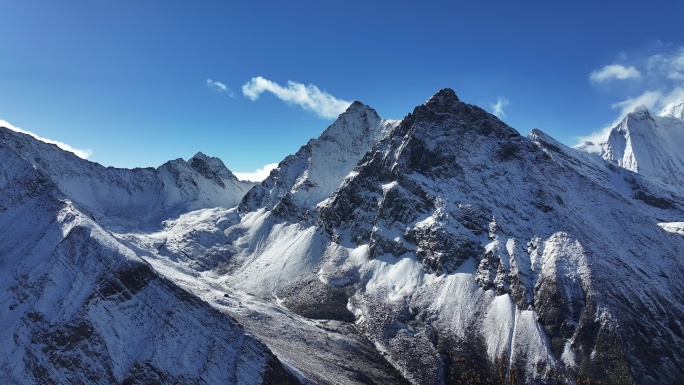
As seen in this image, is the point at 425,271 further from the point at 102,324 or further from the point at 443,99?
the point at 102,324

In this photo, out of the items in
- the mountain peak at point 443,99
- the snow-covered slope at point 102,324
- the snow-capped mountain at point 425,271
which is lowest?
the snow-covered slope at point 102,324

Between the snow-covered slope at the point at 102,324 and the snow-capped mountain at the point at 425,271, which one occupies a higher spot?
the snow-capped mountain at the point at 425,271

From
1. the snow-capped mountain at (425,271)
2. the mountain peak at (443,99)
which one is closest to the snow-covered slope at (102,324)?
the snow-capped mountain at (425,271)

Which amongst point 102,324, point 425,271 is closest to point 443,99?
point 425,271

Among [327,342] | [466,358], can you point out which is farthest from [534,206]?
[327,342]

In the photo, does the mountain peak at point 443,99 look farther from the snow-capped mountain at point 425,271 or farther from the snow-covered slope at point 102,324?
the snow-covered slope at point 102,324

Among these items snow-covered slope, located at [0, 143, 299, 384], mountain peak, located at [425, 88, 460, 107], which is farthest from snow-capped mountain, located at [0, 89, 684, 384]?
mountain peak, located at [425, 88, 460, 107]

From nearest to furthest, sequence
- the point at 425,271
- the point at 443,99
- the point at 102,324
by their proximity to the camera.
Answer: the point at 102,324
the point at 425,271
the point at 443,99

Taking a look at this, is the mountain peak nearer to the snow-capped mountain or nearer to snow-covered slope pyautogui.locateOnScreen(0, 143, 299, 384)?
the snow-capped mountain
